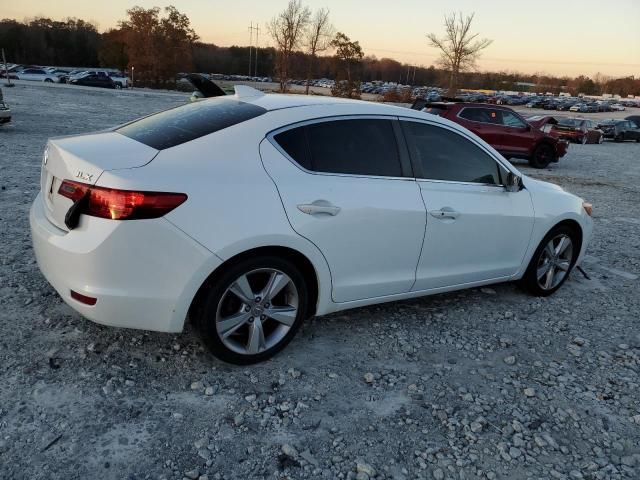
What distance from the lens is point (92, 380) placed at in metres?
3.01

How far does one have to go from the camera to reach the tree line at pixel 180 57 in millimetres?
57562

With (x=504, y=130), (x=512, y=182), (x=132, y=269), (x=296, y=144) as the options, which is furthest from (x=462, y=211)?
(x=504, y=130)

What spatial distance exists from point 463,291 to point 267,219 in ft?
8.43

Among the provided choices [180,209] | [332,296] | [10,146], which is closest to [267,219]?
[180,209]

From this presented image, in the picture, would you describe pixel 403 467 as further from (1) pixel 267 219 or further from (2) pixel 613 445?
(1) pixel 267 219

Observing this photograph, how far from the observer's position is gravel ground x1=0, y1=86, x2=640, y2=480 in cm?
256

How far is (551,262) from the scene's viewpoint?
4.83 metres

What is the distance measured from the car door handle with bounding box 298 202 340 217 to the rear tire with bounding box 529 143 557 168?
13.7 metres

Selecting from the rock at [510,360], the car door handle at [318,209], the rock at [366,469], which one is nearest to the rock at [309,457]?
the rock at [366,469]

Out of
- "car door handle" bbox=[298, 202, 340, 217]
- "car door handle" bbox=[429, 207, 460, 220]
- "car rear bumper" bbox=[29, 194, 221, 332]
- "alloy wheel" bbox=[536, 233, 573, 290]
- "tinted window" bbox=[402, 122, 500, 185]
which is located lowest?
"alloy wheel" bbox=[536, 233, 573, 290]

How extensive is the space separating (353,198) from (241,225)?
2.61ft

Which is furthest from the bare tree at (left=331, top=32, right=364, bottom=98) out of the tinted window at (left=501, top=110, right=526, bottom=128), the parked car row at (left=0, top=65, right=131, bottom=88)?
the tinted window at (left=501, top=110, right=526, bottom=128)

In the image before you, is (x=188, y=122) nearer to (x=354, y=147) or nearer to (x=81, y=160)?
(x=81, y=160)

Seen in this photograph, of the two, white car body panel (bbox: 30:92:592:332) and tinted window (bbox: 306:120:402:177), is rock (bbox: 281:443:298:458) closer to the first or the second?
white car body panel (bbox: 30:92:592:332)
